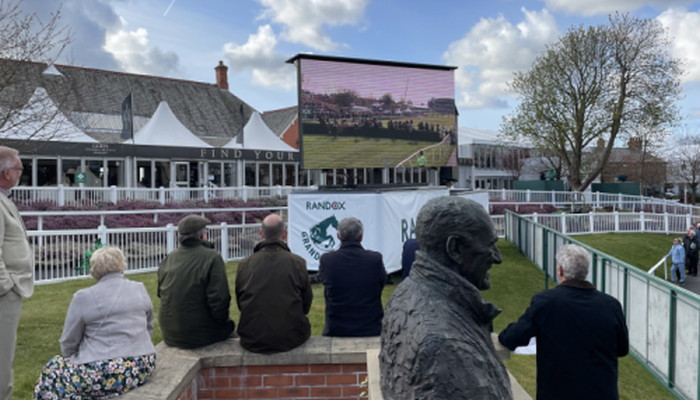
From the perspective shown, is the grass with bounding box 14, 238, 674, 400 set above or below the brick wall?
below

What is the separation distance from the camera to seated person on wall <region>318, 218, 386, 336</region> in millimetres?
4613

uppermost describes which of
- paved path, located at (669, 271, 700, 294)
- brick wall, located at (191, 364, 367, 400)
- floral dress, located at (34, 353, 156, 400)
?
floral dress, located at (34, 353, 156, 400)

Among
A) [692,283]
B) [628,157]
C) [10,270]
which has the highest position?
[628,157]

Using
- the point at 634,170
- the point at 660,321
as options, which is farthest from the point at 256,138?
the point at 634,170

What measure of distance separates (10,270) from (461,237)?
3.15 m

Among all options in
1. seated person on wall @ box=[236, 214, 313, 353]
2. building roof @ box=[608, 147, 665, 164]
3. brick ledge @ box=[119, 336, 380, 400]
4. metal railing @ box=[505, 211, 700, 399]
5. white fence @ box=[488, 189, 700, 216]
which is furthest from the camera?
building roof @ box=[608, 147, 665, 164]

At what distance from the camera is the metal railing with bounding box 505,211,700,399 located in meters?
5.42

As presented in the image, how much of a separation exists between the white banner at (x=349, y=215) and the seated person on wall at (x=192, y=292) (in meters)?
5.44

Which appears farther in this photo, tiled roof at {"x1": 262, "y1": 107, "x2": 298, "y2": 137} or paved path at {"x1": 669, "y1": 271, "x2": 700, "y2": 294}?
tiled roof at {"x1": 262, "y1": 107, "x2": 298, "y2": 137}

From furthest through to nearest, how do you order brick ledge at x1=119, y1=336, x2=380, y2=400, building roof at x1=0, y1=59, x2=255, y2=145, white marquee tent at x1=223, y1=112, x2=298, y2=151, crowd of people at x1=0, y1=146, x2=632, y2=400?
building roof at x1=0, y1=59, x2=255, y2=145 → white marquee tent at x1=223, y1=112, x2=298, y2=151 → brick ledge at x1=119, y1=336, x2=380, y2=400 → crowd of people at x1=0, y1=146, x2=632, y2=400

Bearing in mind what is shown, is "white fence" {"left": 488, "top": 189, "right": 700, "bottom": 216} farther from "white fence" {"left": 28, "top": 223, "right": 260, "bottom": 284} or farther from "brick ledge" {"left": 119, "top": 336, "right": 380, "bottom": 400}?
"brick ledge" {"left": 119, "top": 336, "right": 380, "bottom": 400}

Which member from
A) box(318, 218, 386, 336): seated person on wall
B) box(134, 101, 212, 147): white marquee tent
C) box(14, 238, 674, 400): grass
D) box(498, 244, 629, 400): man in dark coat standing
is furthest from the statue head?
box(134, 101, 212, 147): white marquee tent

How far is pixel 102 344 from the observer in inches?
130

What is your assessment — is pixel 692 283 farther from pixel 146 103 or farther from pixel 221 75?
pixel 221 75
